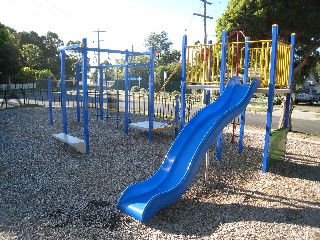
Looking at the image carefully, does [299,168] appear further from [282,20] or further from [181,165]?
[282,20]

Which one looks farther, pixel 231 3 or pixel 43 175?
pixel 231 3

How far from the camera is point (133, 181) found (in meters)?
6.30

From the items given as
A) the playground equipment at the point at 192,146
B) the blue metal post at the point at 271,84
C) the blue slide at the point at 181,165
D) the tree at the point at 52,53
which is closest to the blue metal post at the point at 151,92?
the playground equipment at the point at 192,146

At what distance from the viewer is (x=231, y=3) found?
12180 millimetres

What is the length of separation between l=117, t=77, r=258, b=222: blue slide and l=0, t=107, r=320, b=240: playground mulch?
0.71ft

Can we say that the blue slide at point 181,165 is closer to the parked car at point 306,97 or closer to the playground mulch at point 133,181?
the playground mulch at point 133,181

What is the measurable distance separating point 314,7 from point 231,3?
3.15 m

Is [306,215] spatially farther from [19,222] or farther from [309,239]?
[19,222]

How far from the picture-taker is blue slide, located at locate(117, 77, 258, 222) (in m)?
4.78

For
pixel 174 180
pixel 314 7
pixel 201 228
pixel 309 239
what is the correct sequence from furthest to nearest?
pixel 314 7 → pixel 174 180 → pixel 201 228 → pixel 309 239

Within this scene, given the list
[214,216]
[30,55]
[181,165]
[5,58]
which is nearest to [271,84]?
[181,165]

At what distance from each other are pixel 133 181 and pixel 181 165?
135cm

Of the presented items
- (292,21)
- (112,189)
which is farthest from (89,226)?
(292,21)

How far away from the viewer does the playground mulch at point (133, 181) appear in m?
4.32
